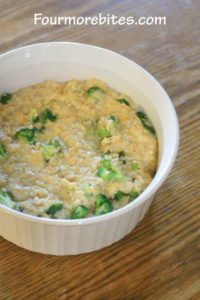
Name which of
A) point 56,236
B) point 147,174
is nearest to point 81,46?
point 147,174

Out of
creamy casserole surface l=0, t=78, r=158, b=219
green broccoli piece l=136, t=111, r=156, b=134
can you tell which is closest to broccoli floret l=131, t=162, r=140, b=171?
creamy casserole surface l=0, t=78, r=158, b=219

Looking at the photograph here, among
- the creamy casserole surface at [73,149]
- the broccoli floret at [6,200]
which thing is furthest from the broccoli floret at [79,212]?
the broccoli floret at [6,200]

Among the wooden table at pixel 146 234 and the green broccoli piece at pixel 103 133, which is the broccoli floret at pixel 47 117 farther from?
the wooden table at pixel 146 234

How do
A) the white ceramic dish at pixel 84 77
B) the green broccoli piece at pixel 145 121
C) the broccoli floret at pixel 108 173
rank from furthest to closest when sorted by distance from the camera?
the green broccoli piece at pixel 145 121 → the broccoli floret at pixel 108 173 → the white ceramic dish at pixel 84 77

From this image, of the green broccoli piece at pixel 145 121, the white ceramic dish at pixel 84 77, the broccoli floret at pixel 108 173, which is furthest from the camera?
the green broccoli piece at pixel 145 121

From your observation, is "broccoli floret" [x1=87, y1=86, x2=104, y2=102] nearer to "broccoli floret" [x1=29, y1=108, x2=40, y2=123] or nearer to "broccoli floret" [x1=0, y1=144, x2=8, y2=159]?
"broccoli floret" [x1=29, y1=108, x2=40, y2=123]

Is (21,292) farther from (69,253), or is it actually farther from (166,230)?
(166,230)
